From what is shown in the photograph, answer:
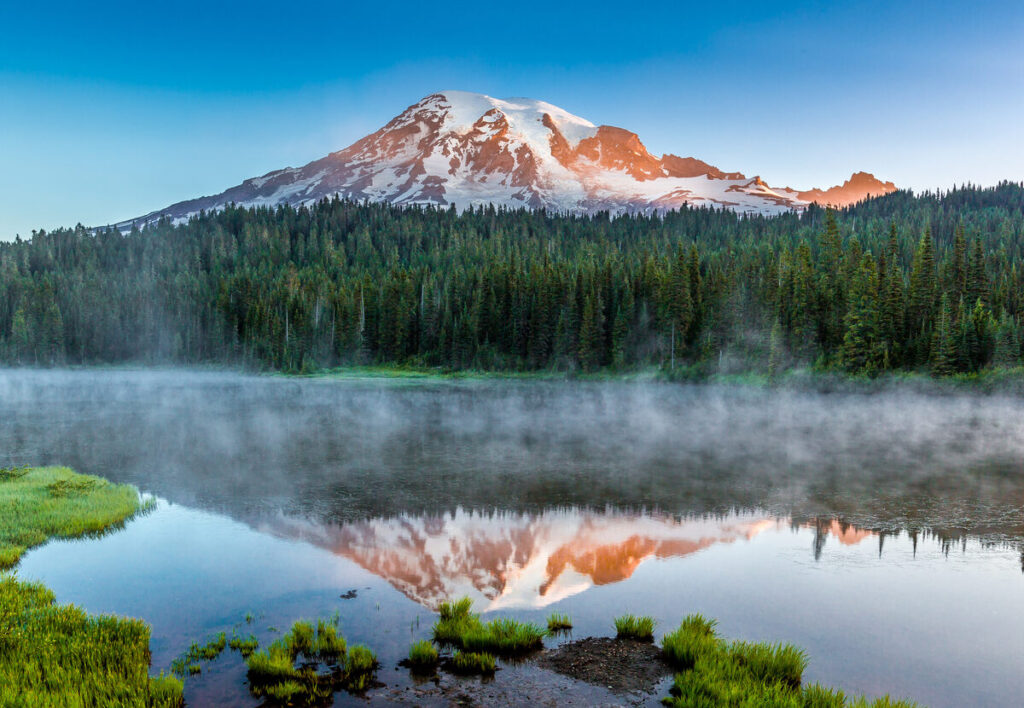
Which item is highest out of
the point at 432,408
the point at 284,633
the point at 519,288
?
the point at 519,288

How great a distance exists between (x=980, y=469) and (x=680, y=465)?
13374 mm

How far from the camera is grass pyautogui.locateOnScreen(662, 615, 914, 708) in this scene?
919 cm

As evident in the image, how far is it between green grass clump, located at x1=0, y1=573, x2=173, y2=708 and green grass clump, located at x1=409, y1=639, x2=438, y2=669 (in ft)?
11.2

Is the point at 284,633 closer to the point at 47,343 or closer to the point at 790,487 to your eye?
the point at 790,487

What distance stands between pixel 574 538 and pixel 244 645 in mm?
10180

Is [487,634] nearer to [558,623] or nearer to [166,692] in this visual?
[558,623]

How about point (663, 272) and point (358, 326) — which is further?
point (358, 326)

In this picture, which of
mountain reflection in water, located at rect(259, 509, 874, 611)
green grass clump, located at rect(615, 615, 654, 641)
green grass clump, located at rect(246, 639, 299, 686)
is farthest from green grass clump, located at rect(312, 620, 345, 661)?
green grass clump, located at rect(615, 615, 654, 641)

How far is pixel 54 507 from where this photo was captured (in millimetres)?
20922

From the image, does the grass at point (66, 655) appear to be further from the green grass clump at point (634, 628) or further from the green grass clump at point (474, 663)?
the green grass clump at point (634, 628)

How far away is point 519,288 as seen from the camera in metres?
110

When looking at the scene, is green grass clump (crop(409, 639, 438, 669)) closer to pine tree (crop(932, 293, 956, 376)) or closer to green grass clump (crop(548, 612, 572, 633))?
green grass clump (crop(548, 612, 572, 633))

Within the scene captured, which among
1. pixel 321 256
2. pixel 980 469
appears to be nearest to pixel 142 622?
pixel 980 469

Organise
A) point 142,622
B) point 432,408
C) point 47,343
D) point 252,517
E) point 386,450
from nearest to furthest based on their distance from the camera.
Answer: point 142,622, point 252,517, point 386,450, point 432,408, point 47,343
